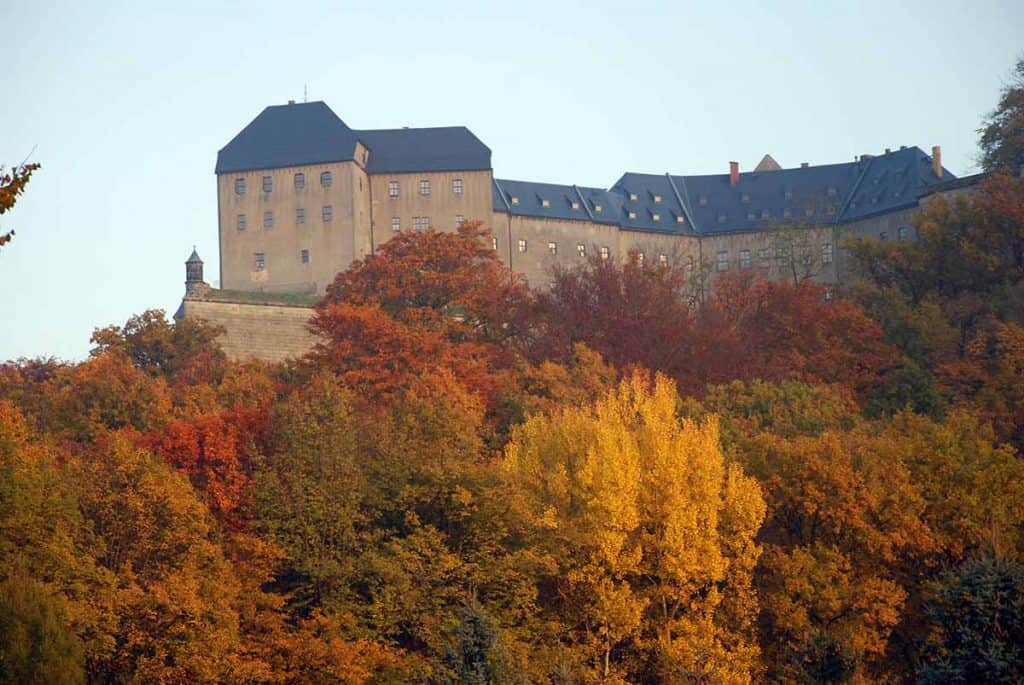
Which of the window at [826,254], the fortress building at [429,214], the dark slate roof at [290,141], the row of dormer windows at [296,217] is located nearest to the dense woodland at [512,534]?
the fortress building at [429,214]

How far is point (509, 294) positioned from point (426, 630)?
27.6 m

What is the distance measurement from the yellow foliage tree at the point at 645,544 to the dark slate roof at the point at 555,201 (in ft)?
172

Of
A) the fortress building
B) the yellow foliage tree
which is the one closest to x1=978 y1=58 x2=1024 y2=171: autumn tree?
the fortress building

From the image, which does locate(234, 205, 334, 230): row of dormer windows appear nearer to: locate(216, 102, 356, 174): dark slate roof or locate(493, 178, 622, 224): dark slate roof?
locate(216, 102, 356, 174): dark slate roof

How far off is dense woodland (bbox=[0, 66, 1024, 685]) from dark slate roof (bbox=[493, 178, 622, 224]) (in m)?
41.6

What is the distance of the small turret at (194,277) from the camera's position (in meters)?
81.2

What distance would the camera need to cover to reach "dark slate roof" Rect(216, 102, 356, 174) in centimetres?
8981

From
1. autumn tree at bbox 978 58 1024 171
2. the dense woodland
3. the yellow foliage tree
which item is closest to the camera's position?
the dense woodland

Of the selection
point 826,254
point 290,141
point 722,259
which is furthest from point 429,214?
point 826,254

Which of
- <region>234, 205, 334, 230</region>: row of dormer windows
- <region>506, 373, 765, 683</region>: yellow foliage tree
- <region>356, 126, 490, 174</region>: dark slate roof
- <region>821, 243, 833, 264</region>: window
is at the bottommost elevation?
<region>506, 373, 765, 683</region>: yellow foliage tree

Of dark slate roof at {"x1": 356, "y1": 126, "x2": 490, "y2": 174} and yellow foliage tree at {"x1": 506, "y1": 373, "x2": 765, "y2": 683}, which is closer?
yellow foliage tree at {"x1": 506, "y1": 373, "x2": 765, "y2": 683}

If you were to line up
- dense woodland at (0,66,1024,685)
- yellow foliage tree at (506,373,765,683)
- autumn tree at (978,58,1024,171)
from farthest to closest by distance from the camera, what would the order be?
1. autumn tree at (978,58,1024,171)
2. yellow foliage tree at (506,373,765,683)
3. dense woodland at (0,66,1024,685)

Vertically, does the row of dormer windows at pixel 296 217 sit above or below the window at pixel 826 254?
above

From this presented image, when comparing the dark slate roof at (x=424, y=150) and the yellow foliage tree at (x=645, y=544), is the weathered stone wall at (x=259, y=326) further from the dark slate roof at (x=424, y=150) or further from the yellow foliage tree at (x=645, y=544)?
the yellow foliage tree at (x=645, y=544)
